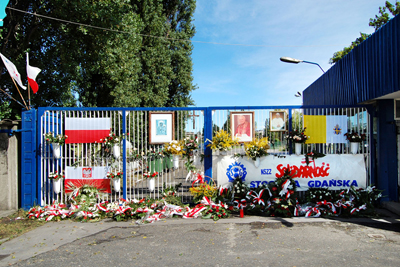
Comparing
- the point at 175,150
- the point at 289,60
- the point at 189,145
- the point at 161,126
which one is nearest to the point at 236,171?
the point at 189,145

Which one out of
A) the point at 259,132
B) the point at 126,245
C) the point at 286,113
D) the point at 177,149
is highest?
the point at 286,113

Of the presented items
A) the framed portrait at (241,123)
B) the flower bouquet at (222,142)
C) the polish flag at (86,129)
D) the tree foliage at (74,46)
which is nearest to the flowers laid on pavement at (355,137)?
the framed portrait at (241,123)

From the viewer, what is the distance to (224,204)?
6.50 metres

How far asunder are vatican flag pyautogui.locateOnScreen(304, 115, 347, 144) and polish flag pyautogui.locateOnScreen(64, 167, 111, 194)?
587 cm

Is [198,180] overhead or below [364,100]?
below

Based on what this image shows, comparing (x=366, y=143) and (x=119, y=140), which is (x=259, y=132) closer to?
(x=366, y=143)

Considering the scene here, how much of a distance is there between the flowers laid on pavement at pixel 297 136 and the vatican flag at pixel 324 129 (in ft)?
0.76

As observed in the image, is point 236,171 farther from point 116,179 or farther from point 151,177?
Result: point 116,179

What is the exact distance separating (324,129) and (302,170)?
1365 millimetres

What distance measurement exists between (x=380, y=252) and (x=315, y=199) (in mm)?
2367

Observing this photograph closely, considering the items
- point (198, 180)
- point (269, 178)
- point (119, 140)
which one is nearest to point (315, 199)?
point (269, 178)

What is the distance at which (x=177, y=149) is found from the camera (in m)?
6.67

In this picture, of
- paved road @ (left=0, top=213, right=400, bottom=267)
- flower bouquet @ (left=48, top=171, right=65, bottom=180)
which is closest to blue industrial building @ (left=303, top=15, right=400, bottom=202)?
paved road @ (left=0, top=213, right=400, bottom=267)

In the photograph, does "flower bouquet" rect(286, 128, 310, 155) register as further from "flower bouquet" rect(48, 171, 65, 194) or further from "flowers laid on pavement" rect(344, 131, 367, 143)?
"flower bouquet" rect(48, 171, 65, 194)
